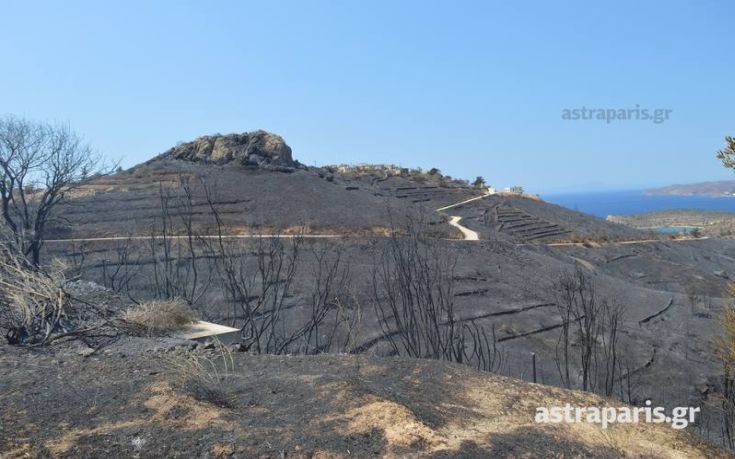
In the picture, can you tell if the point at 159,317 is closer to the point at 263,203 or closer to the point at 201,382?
the point at 201,382

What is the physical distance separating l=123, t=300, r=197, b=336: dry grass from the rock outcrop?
120 feet

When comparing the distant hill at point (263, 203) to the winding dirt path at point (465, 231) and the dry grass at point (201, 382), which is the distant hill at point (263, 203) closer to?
the winding dirt path at point (465, 231)

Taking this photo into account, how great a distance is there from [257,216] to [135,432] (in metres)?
31.5

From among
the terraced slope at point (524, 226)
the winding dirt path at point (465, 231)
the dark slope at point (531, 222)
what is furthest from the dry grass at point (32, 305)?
the terraced slope at point (524, 226)

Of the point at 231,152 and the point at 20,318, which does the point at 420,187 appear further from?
the point at 20,318

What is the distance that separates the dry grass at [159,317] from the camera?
936 cm

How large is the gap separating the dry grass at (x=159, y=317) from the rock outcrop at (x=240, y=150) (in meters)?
36.4

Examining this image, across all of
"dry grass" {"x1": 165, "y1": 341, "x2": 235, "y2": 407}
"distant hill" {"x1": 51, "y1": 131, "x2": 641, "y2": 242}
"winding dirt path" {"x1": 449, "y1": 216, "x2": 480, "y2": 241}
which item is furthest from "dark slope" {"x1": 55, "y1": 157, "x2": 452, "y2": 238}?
"dry grass" {"x1": 165, "y1": 341, "x2": 235, "y2": 407}

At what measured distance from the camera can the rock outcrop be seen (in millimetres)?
47125

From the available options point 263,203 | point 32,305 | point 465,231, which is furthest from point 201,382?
point 465,231

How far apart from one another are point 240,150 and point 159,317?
132 ft

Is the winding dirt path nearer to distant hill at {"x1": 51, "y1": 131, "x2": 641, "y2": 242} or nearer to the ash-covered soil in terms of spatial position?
distant hill at {"x1": 51, "y1": 131, "x2": 641, "y2": 242}

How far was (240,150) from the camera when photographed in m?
48.4

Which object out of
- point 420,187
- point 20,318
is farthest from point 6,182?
point 420,187
